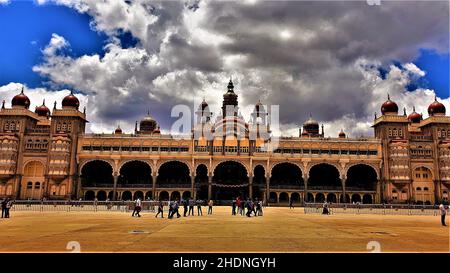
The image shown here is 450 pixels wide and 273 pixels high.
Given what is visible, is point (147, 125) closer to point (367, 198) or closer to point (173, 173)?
point (173, 173)

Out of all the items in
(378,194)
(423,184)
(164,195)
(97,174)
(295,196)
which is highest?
(97,174)

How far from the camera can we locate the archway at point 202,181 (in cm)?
7425

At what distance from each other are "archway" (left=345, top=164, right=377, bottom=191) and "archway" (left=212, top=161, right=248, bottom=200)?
68.7 ft

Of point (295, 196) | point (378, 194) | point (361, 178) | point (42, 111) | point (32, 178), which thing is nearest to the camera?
point (32, 178)

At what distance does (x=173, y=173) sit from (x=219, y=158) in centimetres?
1287

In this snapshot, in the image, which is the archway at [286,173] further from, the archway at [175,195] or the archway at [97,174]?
the archway at [97,174]

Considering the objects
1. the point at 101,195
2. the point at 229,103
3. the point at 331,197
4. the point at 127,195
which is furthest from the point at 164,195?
the point at 331,197

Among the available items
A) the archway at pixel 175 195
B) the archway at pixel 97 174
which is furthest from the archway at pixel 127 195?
the archway at pixel 175 195

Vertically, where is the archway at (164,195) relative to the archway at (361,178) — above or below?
below

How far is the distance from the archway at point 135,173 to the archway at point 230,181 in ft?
47.0

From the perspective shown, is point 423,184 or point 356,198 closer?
point 423,184

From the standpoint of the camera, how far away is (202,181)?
253 ft

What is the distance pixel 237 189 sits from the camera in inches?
2972
